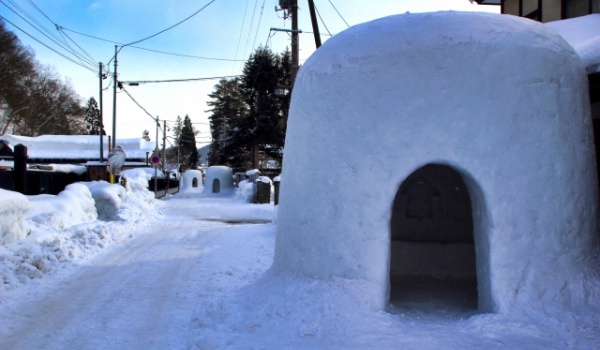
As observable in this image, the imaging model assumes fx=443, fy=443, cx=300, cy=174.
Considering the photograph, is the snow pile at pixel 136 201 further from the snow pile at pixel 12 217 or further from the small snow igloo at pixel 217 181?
the small snow igloo at pixel 217 181

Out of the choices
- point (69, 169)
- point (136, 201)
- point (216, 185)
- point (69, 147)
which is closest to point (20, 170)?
point (136, 201)

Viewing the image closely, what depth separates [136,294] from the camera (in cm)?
652

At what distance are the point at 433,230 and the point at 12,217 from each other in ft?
24.7

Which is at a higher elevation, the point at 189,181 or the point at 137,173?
the point at 137,173

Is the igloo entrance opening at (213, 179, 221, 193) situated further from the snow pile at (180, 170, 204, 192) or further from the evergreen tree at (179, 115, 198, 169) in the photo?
the evergreen tree at (179, 115, 198, 169)

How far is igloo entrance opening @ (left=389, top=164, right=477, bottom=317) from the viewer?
7.82 metres

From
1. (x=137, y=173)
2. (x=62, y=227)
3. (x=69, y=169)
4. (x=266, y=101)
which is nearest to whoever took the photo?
(x=62, y=227)

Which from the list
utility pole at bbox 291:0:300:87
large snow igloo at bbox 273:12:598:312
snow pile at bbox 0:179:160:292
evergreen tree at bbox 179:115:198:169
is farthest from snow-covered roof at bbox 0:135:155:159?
large snow igloo at bbox 273:12:598:312

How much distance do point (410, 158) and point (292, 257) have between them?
195 cm

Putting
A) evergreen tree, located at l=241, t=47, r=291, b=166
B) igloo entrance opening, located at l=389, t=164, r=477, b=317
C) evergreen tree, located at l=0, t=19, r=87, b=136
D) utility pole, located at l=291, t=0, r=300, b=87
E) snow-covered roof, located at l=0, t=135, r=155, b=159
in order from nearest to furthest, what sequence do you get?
igloo entrance opening, located at l=389, t=164, r=477, b=317 < utility pole, located at l=291, t=0, r=300, b=87 < evergreen tree, located at l=0, t=19, r=87, b=136 < evergreen tree, located at l=241, t=47, r=291, b=166 < snow-covered roof, located at l=0, t=135, r=155, b=159

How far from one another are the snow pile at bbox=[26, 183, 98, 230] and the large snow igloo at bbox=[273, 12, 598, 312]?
6.93 metres

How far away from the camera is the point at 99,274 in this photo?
25.2 feet

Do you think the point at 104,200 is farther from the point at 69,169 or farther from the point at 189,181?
the point at 189,181

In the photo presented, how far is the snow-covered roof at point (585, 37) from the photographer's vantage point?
5.56m
